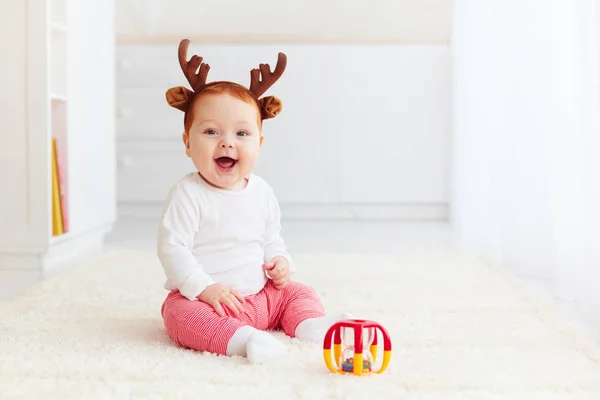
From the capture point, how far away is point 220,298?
3.92ft

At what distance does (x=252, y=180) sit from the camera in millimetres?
1322

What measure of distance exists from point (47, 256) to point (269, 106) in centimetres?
98

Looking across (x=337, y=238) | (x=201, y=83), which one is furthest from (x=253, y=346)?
(x=337, y=238)

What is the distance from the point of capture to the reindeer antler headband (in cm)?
126

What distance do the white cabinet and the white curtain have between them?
0.54 meters

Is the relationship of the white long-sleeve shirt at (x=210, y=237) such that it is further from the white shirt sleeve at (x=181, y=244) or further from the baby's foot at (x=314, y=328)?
the baby's foot at (x=314, y=328)

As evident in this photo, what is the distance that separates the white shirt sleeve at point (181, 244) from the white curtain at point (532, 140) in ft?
2.22

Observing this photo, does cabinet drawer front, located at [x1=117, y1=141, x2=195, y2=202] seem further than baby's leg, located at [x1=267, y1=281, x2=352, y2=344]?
Yes

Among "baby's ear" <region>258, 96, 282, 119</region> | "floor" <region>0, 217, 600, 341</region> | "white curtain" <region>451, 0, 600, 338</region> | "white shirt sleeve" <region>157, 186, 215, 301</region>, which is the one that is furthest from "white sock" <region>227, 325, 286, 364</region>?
"floor" <region>0, 217, 600, 341</region>

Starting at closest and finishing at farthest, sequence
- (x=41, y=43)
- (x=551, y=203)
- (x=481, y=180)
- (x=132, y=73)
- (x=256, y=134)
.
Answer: (x=256, y=134) → (x=551, y=203) → (x=41, y=43) → (x=481, y=180) → (x=132, y=73)

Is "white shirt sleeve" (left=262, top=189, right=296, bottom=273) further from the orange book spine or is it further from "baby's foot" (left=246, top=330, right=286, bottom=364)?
the orange book spine

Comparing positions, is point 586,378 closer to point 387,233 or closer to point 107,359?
point 107,359

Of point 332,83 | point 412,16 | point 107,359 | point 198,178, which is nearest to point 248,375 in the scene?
point 107,359

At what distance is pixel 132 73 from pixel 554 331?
240 cm
